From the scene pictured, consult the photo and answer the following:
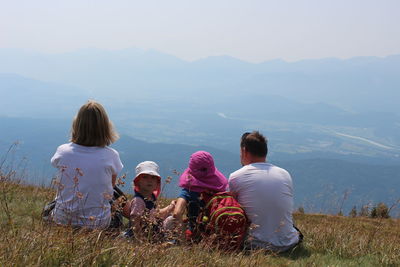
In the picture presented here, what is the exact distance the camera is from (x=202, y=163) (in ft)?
15.6

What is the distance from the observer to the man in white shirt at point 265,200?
15.6ft

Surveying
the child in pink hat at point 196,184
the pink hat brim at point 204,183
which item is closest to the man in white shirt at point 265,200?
the pink hat brim at point 204,183

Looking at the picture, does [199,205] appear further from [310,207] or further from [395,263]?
[310,207]

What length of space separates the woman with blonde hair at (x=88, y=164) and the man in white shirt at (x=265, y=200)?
1.56 m

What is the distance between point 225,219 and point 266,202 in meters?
0.57

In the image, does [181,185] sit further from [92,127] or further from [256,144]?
[92,127]

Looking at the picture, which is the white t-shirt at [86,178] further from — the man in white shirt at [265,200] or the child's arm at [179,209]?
the man in white shirt at [265,200]

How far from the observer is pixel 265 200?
4.74 metres

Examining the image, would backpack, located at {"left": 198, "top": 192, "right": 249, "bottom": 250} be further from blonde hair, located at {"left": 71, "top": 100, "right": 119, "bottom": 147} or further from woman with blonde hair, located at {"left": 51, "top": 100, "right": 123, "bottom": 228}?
blonde hair, located at {"left": 71, "top": 100, "right": 119, "bottom": 147}

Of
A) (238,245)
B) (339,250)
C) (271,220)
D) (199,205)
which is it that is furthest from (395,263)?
(199,205)

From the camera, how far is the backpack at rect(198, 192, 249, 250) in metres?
4.50

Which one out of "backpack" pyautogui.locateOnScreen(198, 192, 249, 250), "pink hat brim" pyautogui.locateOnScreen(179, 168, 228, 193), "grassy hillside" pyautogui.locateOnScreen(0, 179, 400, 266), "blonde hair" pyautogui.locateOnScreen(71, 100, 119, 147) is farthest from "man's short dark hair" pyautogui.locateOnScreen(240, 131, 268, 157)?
"blonde hair" pyautogui.locateOnScreen(71, 100, 119, 147)

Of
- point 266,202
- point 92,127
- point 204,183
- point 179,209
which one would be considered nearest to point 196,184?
point 204,183

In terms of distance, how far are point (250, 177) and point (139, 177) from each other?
53.7 inches
